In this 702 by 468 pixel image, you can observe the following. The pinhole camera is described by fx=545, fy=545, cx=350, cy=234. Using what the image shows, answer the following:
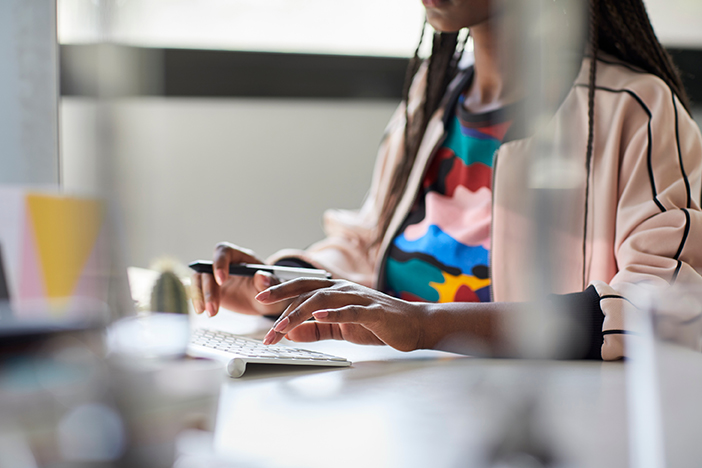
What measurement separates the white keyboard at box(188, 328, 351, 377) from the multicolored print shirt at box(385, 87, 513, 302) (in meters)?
0.33

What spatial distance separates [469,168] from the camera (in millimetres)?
774

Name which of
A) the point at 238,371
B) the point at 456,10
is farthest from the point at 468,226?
the point at 238,371

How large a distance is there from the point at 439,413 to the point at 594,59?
1.28ft

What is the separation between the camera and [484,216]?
73 centimetres

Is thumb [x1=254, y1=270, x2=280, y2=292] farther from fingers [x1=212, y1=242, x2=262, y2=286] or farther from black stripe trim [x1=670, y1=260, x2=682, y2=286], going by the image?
black stripe trim [x1=670, y1=260, x2=682, y2=286]

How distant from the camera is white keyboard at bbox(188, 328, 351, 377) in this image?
0.39 m

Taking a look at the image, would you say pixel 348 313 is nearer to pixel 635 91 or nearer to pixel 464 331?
pixel 464 331

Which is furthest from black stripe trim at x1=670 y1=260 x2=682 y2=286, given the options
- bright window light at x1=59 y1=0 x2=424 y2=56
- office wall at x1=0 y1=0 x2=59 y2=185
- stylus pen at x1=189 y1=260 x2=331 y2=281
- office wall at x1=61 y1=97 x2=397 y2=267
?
bright window light at x1=59 y1=0 x2=424 y2=56

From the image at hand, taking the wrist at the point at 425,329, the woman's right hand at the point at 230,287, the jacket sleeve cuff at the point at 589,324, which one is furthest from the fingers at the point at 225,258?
the jacket sleeve cuff at the point at 589,324

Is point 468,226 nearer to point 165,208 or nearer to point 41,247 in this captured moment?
point 41,247

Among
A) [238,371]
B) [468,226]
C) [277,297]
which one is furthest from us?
[468,226]

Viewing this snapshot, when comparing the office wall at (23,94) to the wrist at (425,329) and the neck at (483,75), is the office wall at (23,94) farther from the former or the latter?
the neck at (483,75)

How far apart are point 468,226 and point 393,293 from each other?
0.15 m

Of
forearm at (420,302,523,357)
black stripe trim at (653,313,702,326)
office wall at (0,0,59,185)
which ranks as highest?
office wall at (0,0,59,185)
